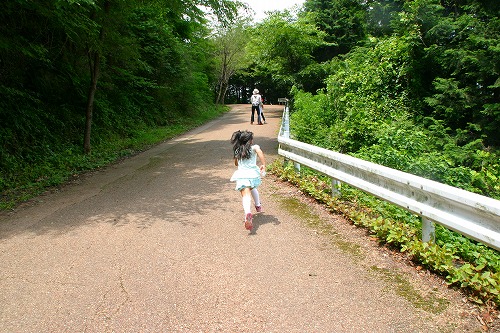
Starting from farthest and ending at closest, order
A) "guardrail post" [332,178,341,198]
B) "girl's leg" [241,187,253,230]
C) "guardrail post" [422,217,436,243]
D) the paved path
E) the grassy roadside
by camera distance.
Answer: the grassy roadside → "guardrail post" [332,178,341,198] → "girl's leg" [241,187,253,230] → "guardrail post" [422,217,436,243] → the paved path

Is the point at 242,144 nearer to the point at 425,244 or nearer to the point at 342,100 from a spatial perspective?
the point at 425,244

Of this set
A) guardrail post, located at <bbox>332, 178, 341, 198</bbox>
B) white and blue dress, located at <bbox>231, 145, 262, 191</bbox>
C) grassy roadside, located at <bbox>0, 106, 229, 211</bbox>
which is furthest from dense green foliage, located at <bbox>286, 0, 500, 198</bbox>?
grassy roadside, located at <bbox>0, 106, 229, 211</bbox>

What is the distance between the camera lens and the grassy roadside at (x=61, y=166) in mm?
7812

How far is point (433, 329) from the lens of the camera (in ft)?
9.59

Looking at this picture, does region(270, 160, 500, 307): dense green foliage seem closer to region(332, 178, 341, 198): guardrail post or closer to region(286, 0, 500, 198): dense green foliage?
region(332, 178, 341, 198): guardrail post

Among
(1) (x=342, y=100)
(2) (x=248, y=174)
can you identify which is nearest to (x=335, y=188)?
(2) (x=248, y=174)

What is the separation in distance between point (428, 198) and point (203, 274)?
257cm

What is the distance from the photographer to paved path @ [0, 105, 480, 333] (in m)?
3.16

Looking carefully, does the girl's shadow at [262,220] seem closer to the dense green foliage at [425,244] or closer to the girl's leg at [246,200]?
the girl's leg at [246,200]

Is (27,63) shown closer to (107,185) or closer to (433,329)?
(107,185)

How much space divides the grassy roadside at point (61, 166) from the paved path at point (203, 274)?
101 centimetres

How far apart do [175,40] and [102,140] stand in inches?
378

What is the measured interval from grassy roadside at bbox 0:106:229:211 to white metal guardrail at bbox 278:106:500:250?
602cm

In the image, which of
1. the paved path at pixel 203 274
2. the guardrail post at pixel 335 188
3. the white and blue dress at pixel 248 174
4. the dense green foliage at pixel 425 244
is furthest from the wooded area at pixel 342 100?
the white and blue dress at pixel 248 174
